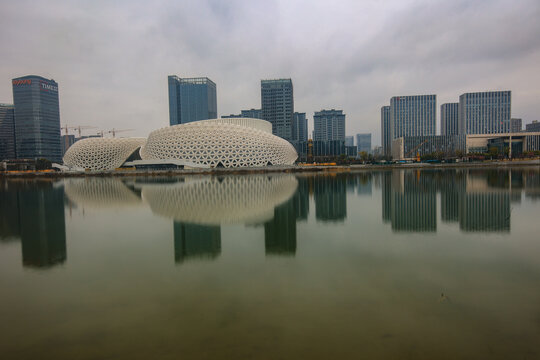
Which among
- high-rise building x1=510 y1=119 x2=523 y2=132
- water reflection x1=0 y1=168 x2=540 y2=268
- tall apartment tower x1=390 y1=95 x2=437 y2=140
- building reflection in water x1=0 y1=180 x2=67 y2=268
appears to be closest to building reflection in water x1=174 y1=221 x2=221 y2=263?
water reflection x1=0 y1=168 x2=540 y2=268

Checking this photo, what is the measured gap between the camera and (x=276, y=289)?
223 inches

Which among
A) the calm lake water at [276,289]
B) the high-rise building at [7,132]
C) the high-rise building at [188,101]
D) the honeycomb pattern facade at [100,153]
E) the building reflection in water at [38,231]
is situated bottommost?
the calm lake water at [276,289]

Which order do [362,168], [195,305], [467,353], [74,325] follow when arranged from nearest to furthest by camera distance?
[467,353], [74,325], [195,305], [362,168]

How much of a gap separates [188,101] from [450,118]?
457 ft

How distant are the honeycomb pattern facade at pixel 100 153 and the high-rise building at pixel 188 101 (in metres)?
74.9

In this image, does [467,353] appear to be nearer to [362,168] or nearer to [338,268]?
[338,268]

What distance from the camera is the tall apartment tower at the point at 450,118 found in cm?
14912

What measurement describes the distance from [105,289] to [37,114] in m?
132

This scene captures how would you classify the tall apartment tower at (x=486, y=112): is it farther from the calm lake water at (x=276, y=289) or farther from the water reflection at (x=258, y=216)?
the calm lake water at (x=276, y=289)

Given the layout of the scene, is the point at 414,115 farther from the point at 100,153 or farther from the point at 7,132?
the point at 7,132

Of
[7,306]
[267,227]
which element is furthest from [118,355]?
[267,227]

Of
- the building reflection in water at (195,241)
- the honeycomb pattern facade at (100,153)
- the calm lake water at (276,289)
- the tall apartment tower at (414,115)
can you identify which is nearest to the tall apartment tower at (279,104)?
the honeycomb pattern facade at (100,153)

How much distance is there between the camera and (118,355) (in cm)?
378

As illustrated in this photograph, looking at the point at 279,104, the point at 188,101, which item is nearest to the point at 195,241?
the point at 279,104
